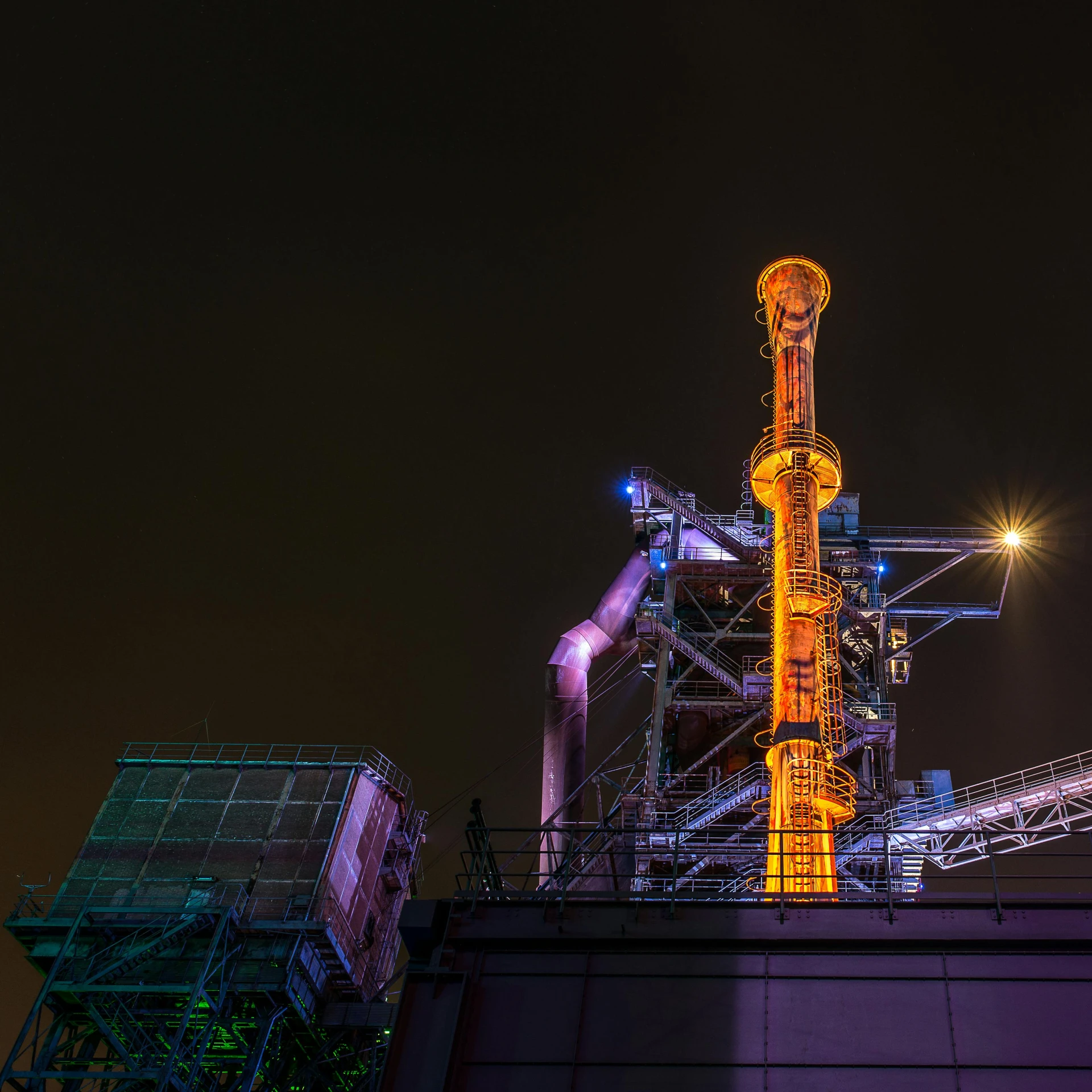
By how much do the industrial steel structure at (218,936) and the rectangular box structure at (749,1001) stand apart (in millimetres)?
17141

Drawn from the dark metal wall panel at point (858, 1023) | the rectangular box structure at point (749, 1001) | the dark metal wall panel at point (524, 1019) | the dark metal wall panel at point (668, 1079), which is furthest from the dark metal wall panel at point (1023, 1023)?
the dark metal wall panel at point (524, 1019)

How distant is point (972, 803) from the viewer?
36.1m

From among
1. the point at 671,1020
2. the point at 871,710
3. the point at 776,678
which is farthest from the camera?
the point at 871,710

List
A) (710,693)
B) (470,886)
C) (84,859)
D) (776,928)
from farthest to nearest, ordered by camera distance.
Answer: (710,693) < (84,859) < (470,886) < (776,928)

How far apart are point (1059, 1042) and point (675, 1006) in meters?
4.37

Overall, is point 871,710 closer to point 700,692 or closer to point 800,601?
point 700,692

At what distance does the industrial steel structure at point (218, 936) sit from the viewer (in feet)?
98.1

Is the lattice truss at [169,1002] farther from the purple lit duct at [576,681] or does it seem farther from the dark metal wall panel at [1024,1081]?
the dark metal wall panel at [1024,1081]

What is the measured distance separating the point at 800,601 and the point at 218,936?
57.3 feet

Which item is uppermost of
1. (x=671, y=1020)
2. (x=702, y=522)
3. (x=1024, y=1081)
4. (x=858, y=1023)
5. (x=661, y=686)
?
(x=702, y=522)

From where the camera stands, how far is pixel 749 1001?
550 inches

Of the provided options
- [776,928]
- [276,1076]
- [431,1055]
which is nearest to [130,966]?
[276,1076]

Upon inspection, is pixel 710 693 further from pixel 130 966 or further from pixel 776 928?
pixel 776 928

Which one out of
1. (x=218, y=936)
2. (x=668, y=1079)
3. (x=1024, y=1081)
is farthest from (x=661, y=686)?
(x=1024, y=1081)
